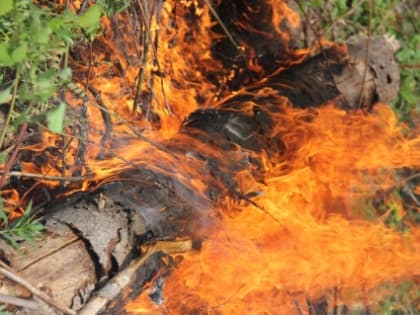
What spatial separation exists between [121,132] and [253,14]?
127cm

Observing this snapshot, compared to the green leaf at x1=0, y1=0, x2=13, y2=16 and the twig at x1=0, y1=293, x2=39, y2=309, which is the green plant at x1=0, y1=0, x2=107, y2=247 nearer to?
the green leaf at x1=0, y1=0, x2=13, y2=16

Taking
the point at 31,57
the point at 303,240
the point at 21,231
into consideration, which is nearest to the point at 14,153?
the point at 21,231

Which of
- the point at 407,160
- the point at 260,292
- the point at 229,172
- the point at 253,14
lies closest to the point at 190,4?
the point at 253,14

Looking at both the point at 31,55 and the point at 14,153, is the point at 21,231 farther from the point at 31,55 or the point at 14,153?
the point at 31,55

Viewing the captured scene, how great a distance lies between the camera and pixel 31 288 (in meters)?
1.71

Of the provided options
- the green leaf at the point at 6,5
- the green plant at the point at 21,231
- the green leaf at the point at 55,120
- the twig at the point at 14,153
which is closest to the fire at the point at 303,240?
the green plant at the point at 21,231

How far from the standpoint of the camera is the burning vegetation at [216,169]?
2053 mm

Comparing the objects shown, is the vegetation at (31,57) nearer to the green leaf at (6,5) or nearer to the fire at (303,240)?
the green leaf at (6,5)

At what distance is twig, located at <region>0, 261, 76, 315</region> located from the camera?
1695mm

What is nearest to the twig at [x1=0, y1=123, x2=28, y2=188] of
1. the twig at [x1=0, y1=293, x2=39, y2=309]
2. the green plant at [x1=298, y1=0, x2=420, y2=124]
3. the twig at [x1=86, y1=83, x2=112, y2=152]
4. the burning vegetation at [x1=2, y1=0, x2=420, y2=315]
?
the burning vegetation at [x1=2, y1=0, x2=420, y2=315]

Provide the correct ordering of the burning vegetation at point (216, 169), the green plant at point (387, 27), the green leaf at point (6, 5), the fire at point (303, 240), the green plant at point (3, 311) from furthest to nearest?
the green plant at point (387, 27), the fire at point (303, 240), the burning vegetation at point (216, 169), the green plant at point (3, 311), the green leaf at point (6, 5)

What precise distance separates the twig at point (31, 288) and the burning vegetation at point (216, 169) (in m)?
0.07

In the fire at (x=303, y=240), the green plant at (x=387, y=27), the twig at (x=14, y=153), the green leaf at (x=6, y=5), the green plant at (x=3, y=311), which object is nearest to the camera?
the green leaf at (x=6, y=5)

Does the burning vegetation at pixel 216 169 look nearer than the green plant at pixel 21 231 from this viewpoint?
No
